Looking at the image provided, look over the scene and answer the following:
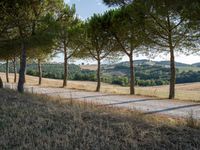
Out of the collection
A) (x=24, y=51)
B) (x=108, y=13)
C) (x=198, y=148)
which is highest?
(x=108, y=13)

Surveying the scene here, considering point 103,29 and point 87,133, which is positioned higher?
point 103,29

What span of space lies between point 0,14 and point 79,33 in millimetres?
20503

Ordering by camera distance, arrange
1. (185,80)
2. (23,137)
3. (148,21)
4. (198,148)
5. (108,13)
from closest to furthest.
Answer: (198,148)
(23,137)
(148,21)
(108,13)
(185,80)

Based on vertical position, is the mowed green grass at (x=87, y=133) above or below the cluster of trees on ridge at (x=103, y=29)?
below

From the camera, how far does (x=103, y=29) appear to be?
39.2m

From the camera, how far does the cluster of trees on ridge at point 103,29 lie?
2262 centimetres

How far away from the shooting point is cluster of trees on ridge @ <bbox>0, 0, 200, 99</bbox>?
22.6 metres

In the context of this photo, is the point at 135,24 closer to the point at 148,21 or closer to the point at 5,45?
the point at 148,21

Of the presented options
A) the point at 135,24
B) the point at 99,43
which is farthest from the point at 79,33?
the point at 135,24

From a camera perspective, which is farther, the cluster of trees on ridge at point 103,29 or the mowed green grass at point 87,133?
the cluster of trees on ridge at point 103,29

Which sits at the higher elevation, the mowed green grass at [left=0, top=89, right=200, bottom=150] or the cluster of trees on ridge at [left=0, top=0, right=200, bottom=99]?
the cluster of trees on ridge at [left=0, top=0, right=200, bottom=99]

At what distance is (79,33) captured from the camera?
4359cm

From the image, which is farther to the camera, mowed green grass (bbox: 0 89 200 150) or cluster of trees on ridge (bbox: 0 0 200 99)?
cluster of trees on ridge (bbox: 0 0 200 99)

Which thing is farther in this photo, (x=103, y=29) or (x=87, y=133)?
(x=103, y=29)
